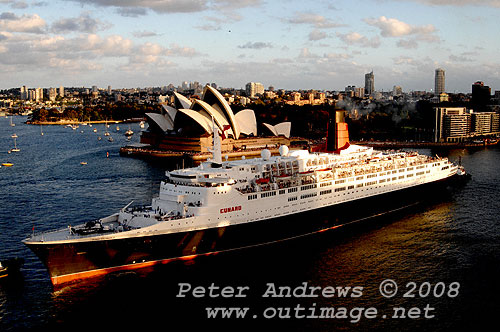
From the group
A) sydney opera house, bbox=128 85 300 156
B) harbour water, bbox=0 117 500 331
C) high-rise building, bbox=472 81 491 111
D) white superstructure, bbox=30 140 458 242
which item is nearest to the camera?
harbour water, bbox=0 117 500 331

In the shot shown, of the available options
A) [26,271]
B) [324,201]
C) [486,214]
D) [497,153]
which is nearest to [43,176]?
[26,271]

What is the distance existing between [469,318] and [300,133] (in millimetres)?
74627

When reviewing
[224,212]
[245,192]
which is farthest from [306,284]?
[245,192]

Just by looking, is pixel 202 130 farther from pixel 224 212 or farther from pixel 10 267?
pixel 10 267

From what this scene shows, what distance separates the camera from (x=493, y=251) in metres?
22.7

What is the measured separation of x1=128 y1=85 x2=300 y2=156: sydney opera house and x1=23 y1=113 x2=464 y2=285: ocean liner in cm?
3356

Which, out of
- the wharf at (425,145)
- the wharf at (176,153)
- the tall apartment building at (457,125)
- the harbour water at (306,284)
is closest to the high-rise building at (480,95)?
the tall apartment building at (457,125)

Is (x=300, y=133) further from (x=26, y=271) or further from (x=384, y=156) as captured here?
(x=26, y=271)

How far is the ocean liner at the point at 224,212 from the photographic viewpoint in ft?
63.4

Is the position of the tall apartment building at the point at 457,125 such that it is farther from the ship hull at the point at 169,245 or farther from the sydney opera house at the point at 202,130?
the ship hull at the point at 169,245

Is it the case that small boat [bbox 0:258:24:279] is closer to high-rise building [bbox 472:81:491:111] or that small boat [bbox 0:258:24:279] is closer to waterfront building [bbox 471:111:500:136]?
waterfront building [bbox 471:111:500:136]

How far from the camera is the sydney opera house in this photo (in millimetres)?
61750

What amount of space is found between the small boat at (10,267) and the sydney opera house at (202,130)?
131 ft

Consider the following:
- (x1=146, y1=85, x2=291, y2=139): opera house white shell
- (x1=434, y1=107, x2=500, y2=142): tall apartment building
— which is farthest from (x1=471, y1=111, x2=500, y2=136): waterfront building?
(x1=146, y1=85, x2=291, y2=139): opera house white shell
